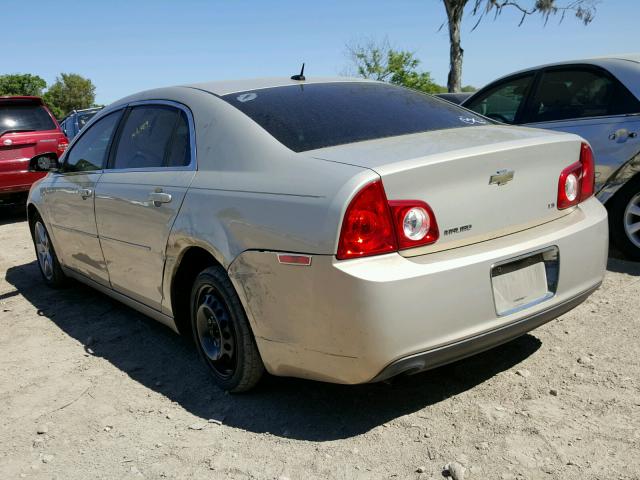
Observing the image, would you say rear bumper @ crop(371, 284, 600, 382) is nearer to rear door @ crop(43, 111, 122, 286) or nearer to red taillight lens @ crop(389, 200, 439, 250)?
red taillight lens @ crop(389, 200, 439, 250)

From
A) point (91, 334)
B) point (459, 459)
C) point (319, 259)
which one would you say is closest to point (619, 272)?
point (459, 459)

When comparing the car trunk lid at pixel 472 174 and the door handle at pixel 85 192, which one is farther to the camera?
the door handle at pixel 85 192

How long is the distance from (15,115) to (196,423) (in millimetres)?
8451

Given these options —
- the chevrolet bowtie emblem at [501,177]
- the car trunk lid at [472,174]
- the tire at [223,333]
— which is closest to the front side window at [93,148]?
the tire at [223,333]

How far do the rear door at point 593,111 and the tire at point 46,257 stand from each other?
4.33 metres

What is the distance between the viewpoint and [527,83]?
5.93 metres

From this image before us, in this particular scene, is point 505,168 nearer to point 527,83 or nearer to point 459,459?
point 459,459

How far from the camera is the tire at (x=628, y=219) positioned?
5.09m

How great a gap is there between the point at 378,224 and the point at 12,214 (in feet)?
33.5

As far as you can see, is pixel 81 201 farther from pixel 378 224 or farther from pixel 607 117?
pixel 607 117

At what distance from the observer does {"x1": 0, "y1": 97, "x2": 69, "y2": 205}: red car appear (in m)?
9.66

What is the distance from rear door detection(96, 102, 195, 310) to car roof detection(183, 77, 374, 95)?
21 cm

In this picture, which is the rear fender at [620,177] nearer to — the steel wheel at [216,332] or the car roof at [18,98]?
the steel wheel at [216,332]

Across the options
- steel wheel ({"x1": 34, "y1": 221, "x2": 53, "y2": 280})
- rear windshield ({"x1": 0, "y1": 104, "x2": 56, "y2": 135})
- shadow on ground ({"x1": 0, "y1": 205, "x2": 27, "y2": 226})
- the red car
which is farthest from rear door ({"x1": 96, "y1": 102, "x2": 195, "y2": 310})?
shadow on ground ({"x1": 0, "y1": 205, "x2": 27, "y2": 226})
